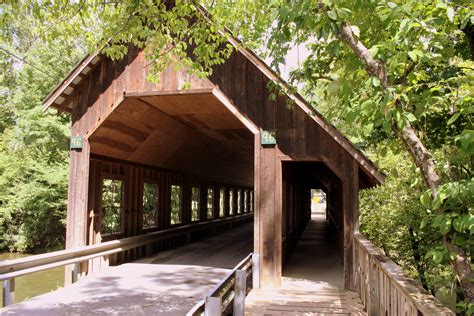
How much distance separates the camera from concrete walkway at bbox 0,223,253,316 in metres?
6.52

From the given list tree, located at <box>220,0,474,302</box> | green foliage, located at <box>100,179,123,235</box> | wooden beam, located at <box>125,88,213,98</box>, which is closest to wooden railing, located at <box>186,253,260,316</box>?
tree, located at <box>220,0,474,302</box>

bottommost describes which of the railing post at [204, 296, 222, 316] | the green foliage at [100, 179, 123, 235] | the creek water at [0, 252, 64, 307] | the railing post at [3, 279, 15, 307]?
the creek water at [0, 252, 64, 307]

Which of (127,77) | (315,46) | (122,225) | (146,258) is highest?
(127,77)

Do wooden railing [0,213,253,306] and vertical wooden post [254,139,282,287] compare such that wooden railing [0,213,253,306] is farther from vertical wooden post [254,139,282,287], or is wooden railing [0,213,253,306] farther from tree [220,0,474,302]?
tree [220,0,474,302]

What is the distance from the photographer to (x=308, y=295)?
329 inches

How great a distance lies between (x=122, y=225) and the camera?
41.7 ft

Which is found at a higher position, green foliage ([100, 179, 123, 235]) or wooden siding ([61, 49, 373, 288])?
wooden siding ([61, 49, 373, 288])

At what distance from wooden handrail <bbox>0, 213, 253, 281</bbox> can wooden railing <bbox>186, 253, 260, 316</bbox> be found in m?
3.39

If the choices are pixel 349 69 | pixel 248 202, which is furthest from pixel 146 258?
pixel 248 202

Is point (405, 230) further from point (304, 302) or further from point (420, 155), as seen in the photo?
point (420, 155)

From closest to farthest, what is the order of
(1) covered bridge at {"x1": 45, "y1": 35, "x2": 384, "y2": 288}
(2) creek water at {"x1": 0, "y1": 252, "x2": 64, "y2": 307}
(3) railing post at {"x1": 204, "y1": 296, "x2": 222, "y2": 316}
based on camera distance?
(3) railing post at {"x1": 204, "y1": 296, "x2": 222, "y2": 316}
(1) covered bridge at {"x1": 45, "y1": 35, "x2": 384, "y2": 288}
(2) creek water at {"x1": 0, "y1": 252, "x2": 64, "y2": 307}

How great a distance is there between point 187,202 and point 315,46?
41.4 ft

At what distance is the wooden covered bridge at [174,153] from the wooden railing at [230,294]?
0.03 meters

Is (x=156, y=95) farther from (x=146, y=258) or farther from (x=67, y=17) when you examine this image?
(x=146, y=258)
